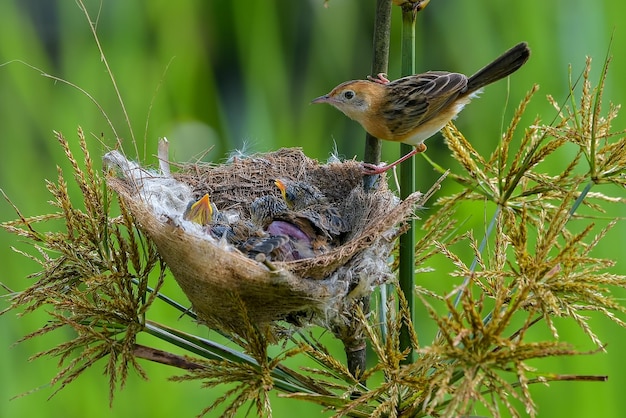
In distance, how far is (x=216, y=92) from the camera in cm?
251

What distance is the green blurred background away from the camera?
212 centimetres

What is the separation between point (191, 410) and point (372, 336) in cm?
125

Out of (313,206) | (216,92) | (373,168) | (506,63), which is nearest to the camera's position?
(506,63)

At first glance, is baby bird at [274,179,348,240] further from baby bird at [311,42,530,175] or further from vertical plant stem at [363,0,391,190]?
vertical plant stem at [363,0,391,190]

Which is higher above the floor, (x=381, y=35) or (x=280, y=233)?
(x=381, y=35)

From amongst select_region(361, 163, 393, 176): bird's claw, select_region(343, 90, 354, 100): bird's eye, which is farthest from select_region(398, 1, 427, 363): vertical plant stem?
select_region(343, 90, 354, 100): bird's eye

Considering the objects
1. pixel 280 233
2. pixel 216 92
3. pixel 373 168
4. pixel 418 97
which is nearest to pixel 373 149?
pixel 373 168

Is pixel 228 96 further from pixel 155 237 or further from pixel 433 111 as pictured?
pixel 155 237

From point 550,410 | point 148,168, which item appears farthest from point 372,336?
point 550,410

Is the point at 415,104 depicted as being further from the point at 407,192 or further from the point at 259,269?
the point at 259,269

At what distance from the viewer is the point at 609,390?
6.51ft

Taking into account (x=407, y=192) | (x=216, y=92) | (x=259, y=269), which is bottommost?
(x=259, y=269)

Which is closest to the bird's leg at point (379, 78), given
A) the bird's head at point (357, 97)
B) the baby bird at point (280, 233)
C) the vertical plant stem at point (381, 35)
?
the vertical plant stem at point (381, 35)

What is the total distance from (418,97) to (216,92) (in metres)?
1.17
